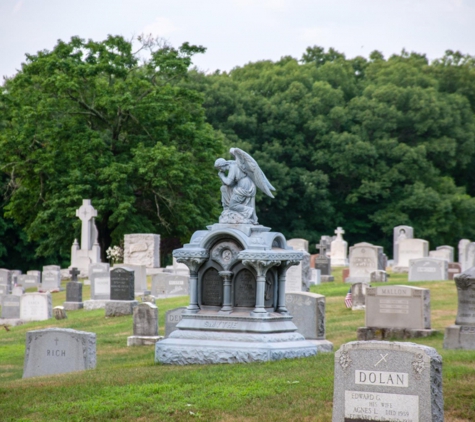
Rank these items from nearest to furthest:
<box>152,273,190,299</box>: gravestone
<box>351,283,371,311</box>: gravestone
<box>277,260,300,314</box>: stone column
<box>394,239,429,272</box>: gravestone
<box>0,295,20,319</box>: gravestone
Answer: <box>277,260,300,314</box>: stone column
<box>351,283,371,311</box>: gravestone
<box>0,295,20,319</box>: gravestone
<box>152,273,190,299</box>: gravestone
<box>394,239,429,272</box>: gravestone

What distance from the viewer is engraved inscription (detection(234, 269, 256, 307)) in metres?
14.3

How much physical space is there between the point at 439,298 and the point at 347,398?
1607 cm

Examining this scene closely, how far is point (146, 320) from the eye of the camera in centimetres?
1862

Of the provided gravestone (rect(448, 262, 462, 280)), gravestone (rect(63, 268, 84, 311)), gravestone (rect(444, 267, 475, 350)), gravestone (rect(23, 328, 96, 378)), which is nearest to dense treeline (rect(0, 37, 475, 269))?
gravestone (rect(63, 268, 84, 311))

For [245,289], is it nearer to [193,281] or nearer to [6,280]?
[193,281]

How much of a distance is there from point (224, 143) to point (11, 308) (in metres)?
24.2

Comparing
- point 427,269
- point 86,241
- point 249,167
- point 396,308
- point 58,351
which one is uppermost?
point 249,167

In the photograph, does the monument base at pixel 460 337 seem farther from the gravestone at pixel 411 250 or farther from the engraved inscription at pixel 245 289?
the gravestone at pixel 411 250

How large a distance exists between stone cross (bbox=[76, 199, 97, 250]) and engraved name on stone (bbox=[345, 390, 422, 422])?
100 feet

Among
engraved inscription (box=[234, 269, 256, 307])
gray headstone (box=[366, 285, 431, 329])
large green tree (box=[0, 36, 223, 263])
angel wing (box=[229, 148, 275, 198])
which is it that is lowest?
gray headstone (box=[366, 285, 431, 329])

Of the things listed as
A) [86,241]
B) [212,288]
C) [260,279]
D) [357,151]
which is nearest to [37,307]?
[86,241]

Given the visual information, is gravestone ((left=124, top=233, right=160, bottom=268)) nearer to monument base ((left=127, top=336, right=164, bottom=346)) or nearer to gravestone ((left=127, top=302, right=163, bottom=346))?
gravestone ((left=127, top=302, right=163, bottom=346))

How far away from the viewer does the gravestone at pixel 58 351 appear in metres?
14.1

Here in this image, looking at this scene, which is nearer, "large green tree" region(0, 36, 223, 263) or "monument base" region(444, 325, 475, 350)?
"monument base" region(444, 325, 475, 350)
